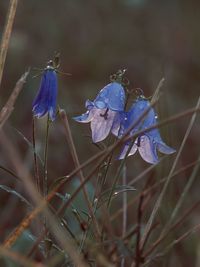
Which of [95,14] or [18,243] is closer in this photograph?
[18,243]

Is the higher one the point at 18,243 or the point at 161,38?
the point at 161,38

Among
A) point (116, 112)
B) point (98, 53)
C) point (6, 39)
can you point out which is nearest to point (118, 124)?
point (116, 112)

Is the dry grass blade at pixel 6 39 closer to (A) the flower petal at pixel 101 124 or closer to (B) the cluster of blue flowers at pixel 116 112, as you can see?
(B) the cluster of blue flowers at pixel 116 112

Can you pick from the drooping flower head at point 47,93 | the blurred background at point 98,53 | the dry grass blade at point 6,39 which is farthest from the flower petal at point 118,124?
the blurred background at point 98,53

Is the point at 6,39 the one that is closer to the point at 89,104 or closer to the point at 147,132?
the point at 89,104

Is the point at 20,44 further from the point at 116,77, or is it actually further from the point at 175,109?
the point at 116,77

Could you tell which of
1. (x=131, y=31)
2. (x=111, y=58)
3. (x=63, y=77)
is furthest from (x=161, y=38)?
(x=63, y=77)
